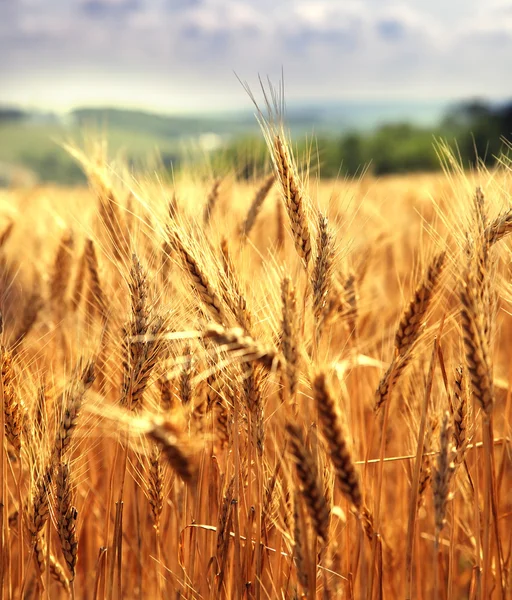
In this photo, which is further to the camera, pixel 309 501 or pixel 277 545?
pixel 277 545

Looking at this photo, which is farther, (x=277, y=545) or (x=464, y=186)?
(x=277, y=545)

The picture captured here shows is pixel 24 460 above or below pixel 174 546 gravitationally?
above

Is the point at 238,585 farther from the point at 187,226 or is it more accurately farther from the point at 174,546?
the point at 187,226

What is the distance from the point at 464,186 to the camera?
1.66 meters

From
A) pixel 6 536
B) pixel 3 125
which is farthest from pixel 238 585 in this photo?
pixel 3 125

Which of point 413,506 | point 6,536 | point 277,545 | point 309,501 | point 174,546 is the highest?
point 309,501

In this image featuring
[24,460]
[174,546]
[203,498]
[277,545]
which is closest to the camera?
[24,460]

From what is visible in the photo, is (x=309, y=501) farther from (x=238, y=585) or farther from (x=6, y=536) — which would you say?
(x=6, y=536)

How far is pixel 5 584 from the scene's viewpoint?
5.27 ft

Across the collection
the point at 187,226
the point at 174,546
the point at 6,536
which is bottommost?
the point at 174,546

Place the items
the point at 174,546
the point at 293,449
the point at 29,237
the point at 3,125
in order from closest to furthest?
the point at 293,449 → the point at 174,546 → the point at 29,237 → the point at 3,125

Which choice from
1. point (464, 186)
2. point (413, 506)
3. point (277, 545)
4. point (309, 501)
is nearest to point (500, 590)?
point (413, 506)

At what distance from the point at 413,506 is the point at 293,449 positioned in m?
0.49

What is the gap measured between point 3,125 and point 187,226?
3414 inches
